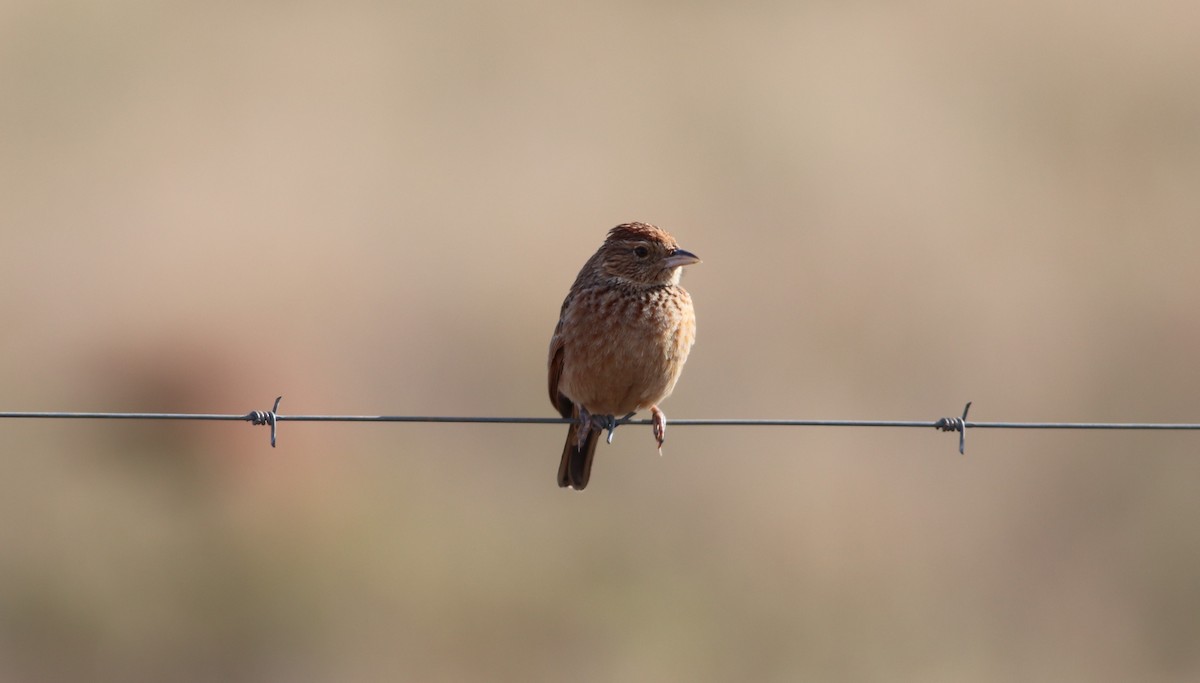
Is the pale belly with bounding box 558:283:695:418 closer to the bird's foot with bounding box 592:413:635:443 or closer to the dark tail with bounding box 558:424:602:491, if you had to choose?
the bird's foot with bounding box 592:413:635:443

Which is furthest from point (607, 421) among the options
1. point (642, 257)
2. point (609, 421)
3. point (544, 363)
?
point (544, 363)

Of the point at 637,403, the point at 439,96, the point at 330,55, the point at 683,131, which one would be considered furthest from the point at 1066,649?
the point at 330,55

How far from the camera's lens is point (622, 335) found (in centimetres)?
961

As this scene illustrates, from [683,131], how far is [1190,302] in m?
7.19

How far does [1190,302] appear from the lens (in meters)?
A: 20.8

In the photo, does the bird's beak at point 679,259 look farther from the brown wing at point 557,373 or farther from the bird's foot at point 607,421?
the bird's foot at point 607,421

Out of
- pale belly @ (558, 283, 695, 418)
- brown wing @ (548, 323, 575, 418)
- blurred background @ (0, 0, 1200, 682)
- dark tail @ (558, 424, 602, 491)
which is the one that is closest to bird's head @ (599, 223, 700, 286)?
pale belly @ (558, 283, 695, 418)

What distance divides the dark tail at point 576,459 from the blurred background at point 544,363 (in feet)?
14.1

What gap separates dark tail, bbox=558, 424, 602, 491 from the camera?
10.4 metres

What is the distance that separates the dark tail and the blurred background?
14.1ft

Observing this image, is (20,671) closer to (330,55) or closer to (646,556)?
(646,556)

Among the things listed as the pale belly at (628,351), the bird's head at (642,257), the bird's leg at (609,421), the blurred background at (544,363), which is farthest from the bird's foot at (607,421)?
the blurred background at (544,363)

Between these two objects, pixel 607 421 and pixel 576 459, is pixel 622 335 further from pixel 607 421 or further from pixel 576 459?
pixel 576 459

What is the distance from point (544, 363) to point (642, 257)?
791 centimetres
